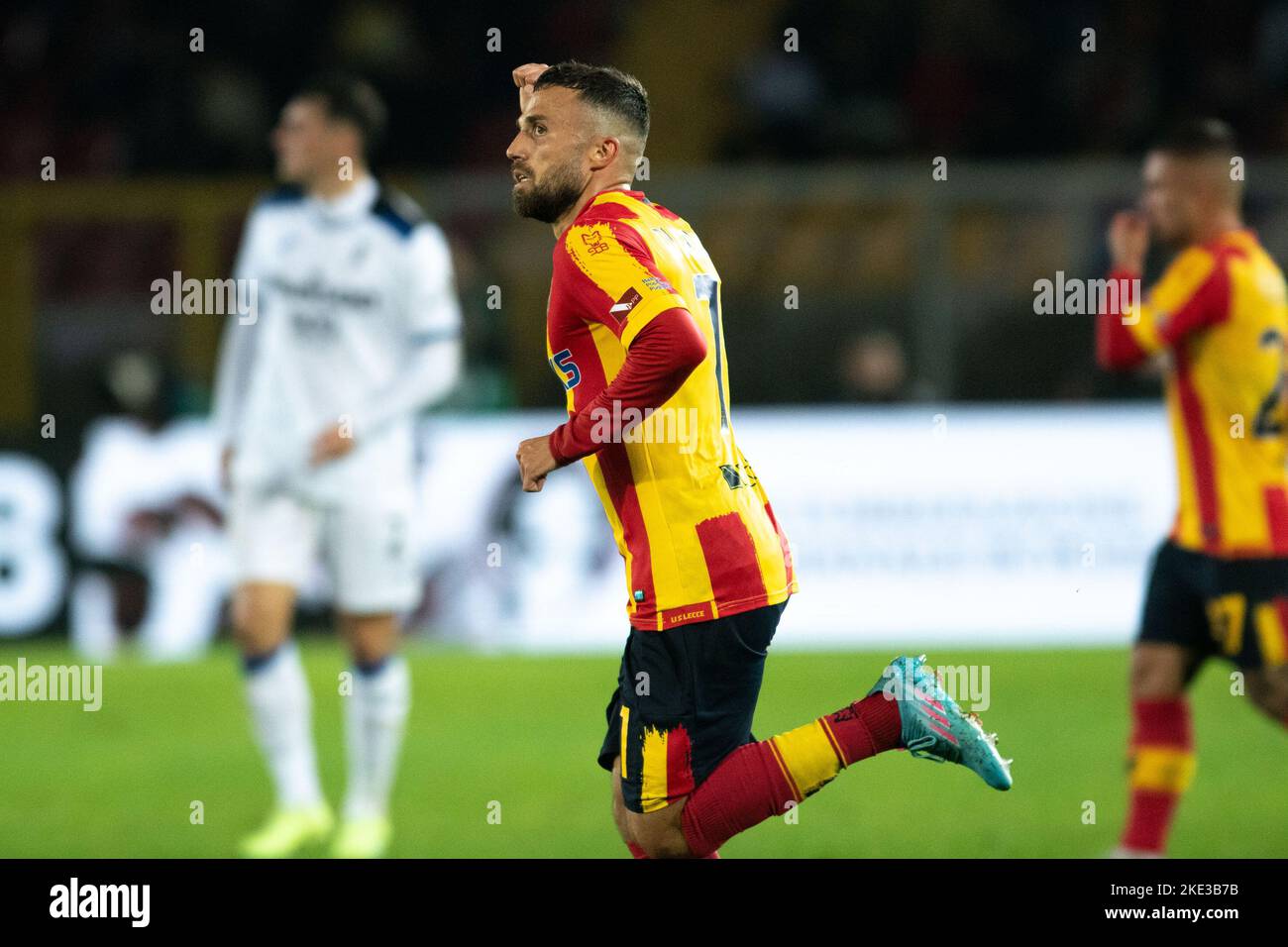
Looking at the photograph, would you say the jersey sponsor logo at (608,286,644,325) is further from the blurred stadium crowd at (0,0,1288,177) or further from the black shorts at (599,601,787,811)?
the blurred stadium crowd at (0,0,1288,177)

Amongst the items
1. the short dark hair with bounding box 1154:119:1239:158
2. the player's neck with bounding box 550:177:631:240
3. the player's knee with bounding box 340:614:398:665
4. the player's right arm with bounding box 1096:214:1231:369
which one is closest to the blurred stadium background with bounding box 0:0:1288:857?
the player's knee with bounding box 340:614:398:665

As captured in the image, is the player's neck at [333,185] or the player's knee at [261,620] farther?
the player's neck at [333,185]

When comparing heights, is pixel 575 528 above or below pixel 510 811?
above

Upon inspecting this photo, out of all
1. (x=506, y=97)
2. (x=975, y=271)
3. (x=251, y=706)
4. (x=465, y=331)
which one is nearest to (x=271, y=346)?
(x=251, y=706)

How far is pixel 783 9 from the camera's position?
1548 centimetres

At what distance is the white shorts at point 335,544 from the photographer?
6664 mm

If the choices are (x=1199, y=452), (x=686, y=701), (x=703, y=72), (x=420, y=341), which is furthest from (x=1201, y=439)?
(x=703, y=72)

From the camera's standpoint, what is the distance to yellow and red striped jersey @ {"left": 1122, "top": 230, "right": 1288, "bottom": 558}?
18.9 ft

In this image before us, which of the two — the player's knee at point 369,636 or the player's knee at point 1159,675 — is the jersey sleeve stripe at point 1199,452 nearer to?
the player's knee at point 1159,675

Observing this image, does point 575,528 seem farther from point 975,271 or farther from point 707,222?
point 975,271

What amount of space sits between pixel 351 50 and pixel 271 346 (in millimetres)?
8412

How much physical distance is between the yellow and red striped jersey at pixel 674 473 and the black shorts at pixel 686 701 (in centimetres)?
5

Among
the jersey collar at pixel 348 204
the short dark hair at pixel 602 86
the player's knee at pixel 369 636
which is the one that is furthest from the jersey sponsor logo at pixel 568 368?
the jersey collar at pixel 348 204
